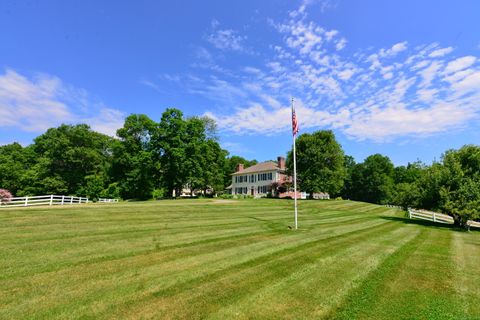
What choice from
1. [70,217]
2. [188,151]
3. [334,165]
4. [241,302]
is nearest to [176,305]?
[241,302]

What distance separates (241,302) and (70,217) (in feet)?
43.0

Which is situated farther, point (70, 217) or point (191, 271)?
point (70, 217)

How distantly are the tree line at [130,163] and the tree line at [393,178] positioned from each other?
18261 mm

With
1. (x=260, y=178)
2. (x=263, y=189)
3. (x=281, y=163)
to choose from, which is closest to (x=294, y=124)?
(x=281, y=163)

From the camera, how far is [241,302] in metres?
5.61

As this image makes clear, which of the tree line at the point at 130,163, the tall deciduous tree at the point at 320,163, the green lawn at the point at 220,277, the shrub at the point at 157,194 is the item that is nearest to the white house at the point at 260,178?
the tall deciduous tree at the point at 320,163

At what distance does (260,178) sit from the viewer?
59.2m

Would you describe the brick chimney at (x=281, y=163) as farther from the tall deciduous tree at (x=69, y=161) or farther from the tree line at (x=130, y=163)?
the tall deciduous tree at (x=69, y=161)

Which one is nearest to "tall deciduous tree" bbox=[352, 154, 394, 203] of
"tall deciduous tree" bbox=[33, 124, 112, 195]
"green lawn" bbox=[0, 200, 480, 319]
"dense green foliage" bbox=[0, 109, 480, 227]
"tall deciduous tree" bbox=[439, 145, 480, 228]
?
"dense green foliage" bbox=[0, 109, 480, 227]

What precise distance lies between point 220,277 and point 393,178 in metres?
93.9

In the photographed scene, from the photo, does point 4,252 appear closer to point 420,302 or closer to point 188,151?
point 420,302

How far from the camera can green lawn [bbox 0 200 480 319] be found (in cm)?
530

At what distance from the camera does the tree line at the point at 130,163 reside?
149ft

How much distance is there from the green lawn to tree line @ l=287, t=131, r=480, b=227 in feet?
43.6
